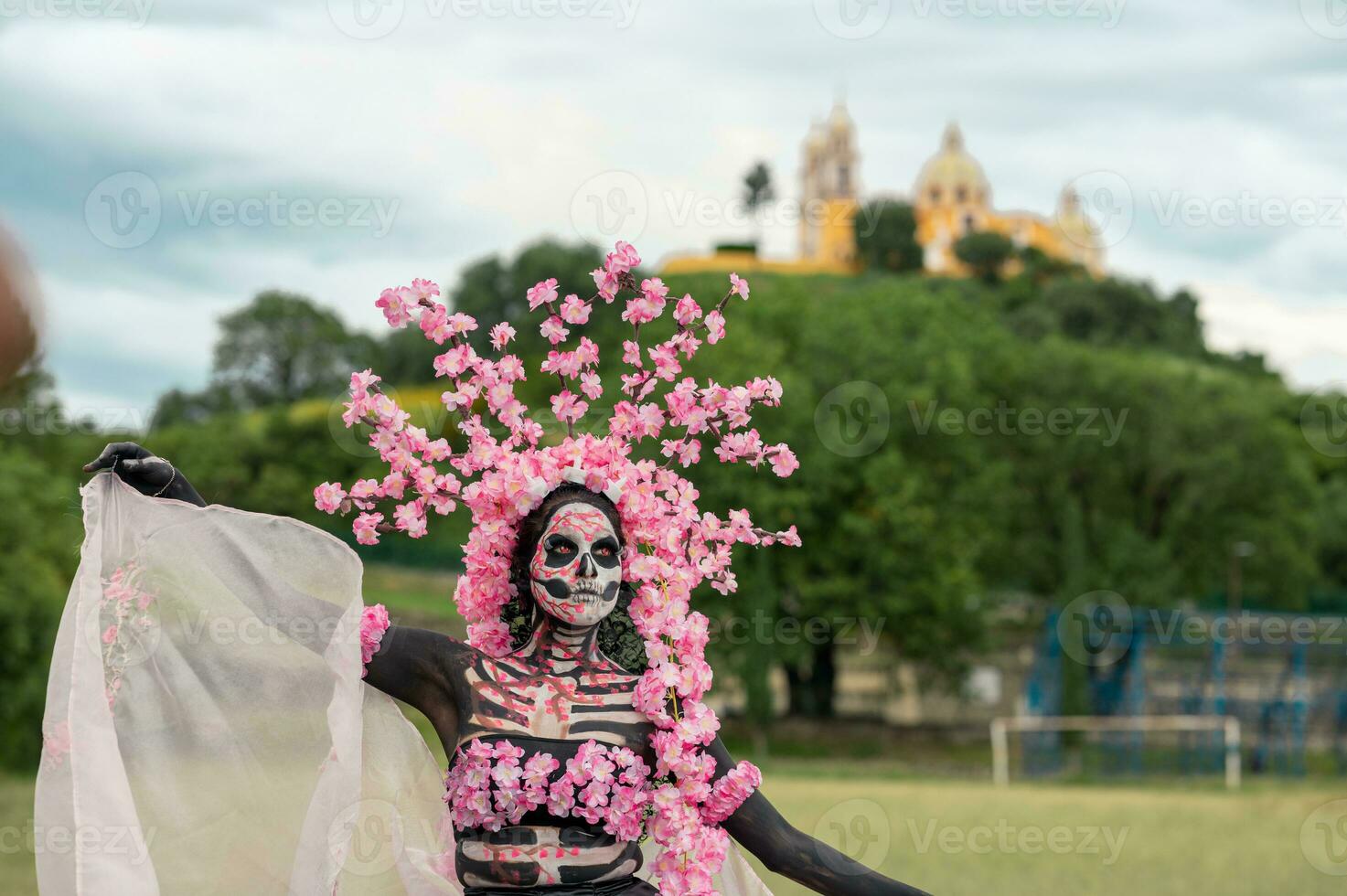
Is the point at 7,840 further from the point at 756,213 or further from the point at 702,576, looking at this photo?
the point at 756,213

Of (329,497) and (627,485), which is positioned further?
(627,485)

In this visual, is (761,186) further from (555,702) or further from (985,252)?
(555,702)

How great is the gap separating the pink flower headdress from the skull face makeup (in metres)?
0.11

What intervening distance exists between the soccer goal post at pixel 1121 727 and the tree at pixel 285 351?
23.4 m

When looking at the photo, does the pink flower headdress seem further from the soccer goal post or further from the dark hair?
the soccer goal post

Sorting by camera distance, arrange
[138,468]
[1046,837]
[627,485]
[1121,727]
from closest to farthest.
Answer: [138,468] → [627,485] → [1046,837] → [1121,727]

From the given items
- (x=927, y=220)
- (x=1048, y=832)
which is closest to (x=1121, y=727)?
(x=1048, y=832)

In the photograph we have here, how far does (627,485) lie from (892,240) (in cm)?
9630

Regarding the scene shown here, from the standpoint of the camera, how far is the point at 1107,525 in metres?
40.0

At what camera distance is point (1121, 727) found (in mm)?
35438

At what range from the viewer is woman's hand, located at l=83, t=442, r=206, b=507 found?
4.47 meters

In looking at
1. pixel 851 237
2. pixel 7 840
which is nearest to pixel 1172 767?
pixel 7 840

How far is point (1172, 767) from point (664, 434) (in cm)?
1656

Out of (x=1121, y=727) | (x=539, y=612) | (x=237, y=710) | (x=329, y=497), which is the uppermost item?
(x=329, y=497)
